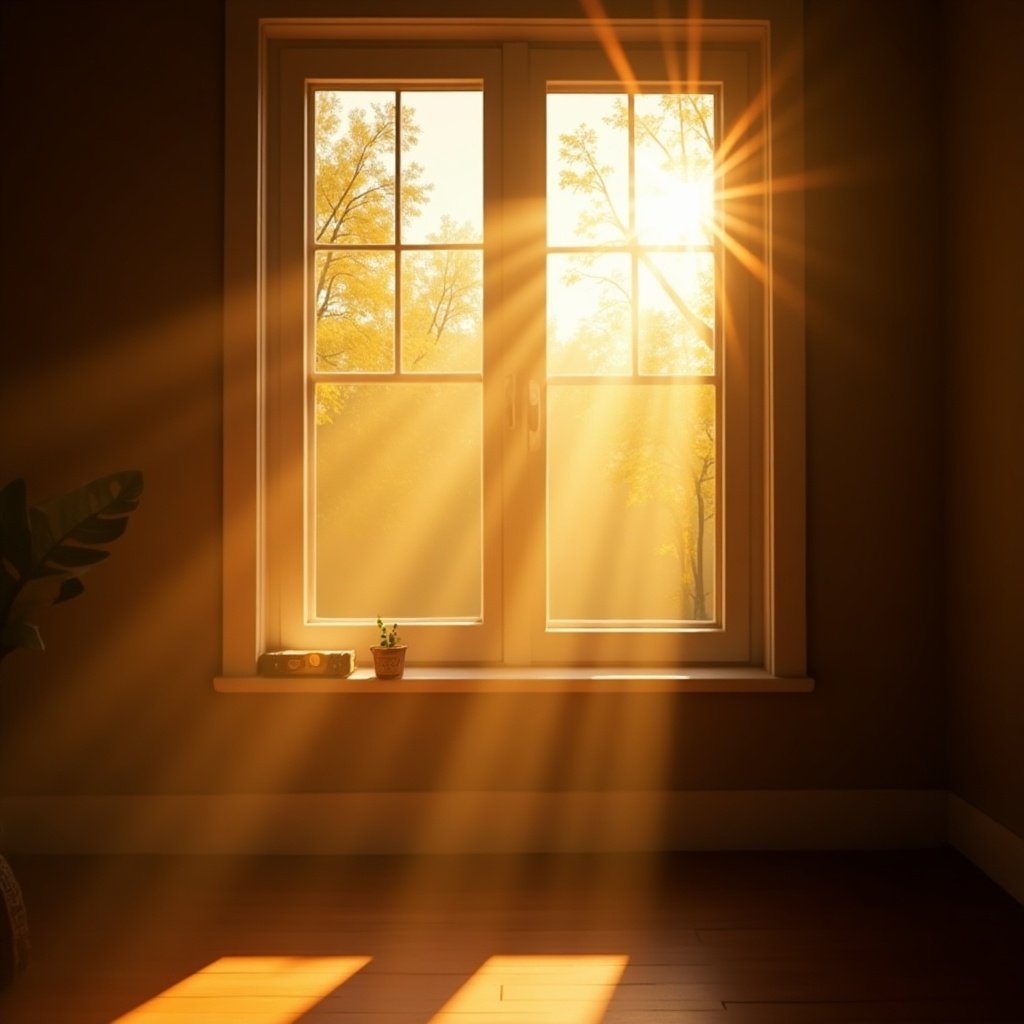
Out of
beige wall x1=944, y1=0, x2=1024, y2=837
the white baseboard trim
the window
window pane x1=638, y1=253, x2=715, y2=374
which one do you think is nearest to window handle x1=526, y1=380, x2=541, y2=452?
the window

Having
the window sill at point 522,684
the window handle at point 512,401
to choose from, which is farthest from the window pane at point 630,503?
the window sill at point 522,684

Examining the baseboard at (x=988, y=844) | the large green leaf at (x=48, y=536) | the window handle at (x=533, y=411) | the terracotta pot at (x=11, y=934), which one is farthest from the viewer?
the window handle at (x=533, y=411)

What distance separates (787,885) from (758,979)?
0.60 m

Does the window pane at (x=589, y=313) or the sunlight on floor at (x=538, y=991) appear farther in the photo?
the window pane at (x=589, y=313)

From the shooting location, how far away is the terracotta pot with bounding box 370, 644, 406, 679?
115 inches

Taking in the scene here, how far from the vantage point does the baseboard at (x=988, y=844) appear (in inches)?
101

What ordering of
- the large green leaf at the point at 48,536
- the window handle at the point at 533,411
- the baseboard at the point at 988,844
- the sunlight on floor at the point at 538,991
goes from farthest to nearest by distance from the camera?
1. the window handle at the point at 533,411
2. the baseboard at the point at 988,844
3. the large green leaf at the point at 48,536
4. the sunlight on floor at the point at 538,991

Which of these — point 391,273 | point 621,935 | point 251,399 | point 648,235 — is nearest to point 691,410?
point 648,235

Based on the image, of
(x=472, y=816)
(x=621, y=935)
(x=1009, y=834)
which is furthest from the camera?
(x=472, y=816)

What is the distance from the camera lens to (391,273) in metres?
3.11

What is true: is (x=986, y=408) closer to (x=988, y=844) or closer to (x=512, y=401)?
(x=988, y=844)

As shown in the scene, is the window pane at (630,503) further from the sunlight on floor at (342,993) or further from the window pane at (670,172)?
→ the sunlight on floor at (342,993)

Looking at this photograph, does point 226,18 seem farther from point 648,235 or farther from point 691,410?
point 691,410

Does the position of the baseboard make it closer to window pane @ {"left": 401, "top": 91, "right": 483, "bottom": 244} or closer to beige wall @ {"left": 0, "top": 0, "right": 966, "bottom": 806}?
beige wall @ {"left": 0, "top": 0, "right": 966, "bottom": 806}
